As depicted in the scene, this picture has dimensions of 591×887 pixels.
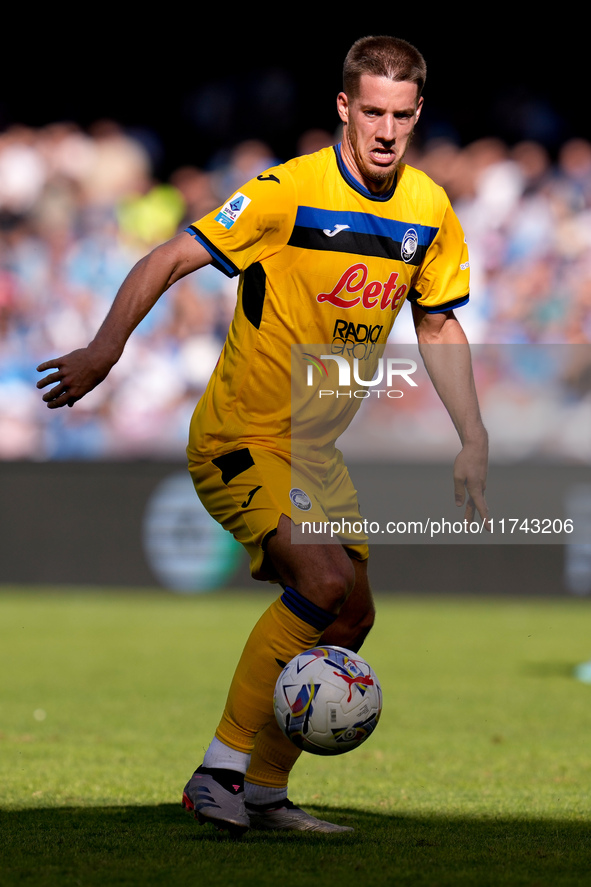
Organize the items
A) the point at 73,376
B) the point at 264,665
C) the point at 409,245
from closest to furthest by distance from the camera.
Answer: the point at 73,376 < the point at 264,665 < the point at 409,245

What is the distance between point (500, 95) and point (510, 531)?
20.9 ft

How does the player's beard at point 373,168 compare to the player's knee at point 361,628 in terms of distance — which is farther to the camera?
the player's knee at point 361,628

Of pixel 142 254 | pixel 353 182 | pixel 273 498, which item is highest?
pixel 142 254

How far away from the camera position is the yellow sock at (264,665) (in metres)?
3.61

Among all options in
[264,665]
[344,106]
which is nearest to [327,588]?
[264,665]

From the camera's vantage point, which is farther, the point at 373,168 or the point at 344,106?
the point at 344,106

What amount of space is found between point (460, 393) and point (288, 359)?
67 cm

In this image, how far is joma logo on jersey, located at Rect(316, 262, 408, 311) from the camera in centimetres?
374

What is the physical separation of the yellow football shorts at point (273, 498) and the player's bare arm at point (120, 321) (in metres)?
0.60

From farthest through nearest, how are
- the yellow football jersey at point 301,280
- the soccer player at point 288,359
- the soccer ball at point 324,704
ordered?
the yellow football jersey at point 301,280 < the soccer player at point 288,359 < the soccer ball at point 324,704

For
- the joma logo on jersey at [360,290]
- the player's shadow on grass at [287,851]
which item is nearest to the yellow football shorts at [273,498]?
the joma logo on jersey at [360,290]

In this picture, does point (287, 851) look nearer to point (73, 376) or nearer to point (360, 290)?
point (73, 376)

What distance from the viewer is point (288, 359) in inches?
148

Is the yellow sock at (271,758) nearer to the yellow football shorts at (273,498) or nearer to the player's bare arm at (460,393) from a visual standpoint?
the yellow football shorts at (273,498)
